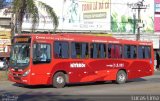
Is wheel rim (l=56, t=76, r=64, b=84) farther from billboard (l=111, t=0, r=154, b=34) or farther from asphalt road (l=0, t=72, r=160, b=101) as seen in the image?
billboard (l=111, t=0, r=154, b=34)

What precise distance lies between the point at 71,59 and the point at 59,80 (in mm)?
1368

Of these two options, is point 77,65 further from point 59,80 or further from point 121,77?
point 121,77

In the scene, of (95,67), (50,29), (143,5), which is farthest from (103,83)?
(143,5)

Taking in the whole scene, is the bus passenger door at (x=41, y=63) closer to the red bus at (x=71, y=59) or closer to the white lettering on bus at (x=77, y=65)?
the red bus at (x=71, y=59)

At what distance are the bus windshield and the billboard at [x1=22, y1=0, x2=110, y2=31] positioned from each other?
A: 952 inches

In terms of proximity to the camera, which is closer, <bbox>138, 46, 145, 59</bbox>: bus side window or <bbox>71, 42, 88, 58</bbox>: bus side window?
<bbox>71, 42, 88, 58</bbox>: bus side window

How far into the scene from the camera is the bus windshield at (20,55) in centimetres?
2173

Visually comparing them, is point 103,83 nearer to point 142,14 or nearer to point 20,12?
point 20,12

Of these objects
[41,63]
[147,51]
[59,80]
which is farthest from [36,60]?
[147,51]

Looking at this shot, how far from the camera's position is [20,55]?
22141 millimetres

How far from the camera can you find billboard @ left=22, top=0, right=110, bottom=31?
4878 centimetres

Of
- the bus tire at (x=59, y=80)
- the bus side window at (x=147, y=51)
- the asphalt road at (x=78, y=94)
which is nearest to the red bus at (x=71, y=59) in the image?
the bus tire at (x=59, y=80)

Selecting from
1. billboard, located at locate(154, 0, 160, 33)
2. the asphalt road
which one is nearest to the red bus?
the asphalt road

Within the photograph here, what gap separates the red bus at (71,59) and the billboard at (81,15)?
2155cm
